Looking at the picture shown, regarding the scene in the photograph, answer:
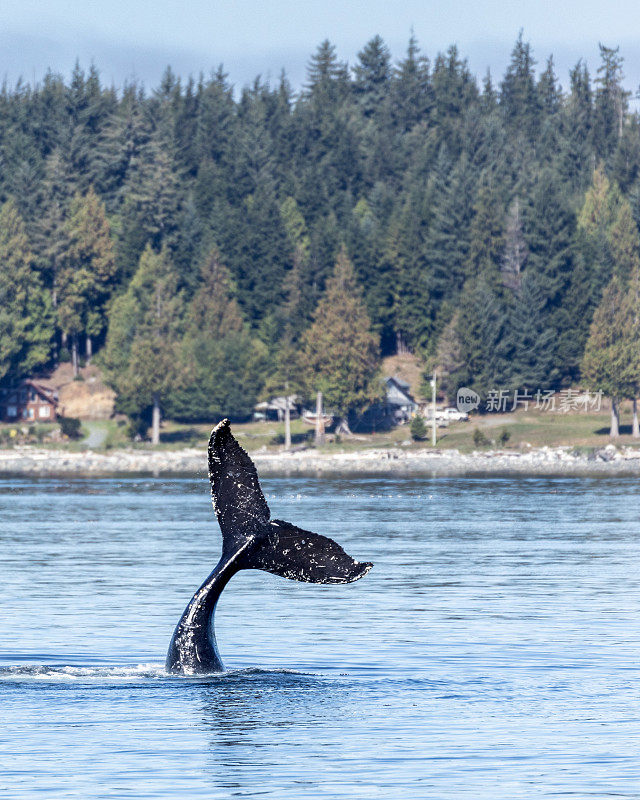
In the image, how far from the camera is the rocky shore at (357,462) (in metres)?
136

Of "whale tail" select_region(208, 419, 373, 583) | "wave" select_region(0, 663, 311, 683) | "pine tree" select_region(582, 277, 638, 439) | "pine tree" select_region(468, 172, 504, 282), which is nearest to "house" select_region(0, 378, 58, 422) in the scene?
"pine tree" select_region(468, 172, 504, 282)

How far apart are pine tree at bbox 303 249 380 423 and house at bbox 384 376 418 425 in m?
6.23

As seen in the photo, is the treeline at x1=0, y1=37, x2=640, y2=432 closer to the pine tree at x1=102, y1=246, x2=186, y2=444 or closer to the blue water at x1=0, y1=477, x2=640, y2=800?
the pine tree at x1=102, y1=246, x2=186, y2=444

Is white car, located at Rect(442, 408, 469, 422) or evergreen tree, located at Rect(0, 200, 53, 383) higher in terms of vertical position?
evergreen tree, located at Rect(0, 200, 53, 383)

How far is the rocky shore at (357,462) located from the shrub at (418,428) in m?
4.18

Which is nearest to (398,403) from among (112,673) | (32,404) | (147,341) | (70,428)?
(147,341)

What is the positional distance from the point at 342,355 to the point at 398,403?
1271cm

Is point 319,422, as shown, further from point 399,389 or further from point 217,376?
point 399,389

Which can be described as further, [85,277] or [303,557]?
[85,277]

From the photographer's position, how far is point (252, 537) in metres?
22.6

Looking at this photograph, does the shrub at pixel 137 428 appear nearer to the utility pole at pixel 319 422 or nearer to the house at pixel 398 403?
the utility pole at pixel 319 422

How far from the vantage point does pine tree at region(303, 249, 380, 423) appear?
521 ft

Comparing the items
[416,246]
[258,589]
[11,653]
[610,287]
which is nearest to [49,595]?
[258,589]

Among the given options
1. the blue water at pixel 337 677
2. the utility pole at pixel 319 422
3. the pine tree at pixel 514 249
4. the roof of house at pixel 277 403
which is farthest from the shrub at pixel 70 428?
the blue water at pixel 337 677
